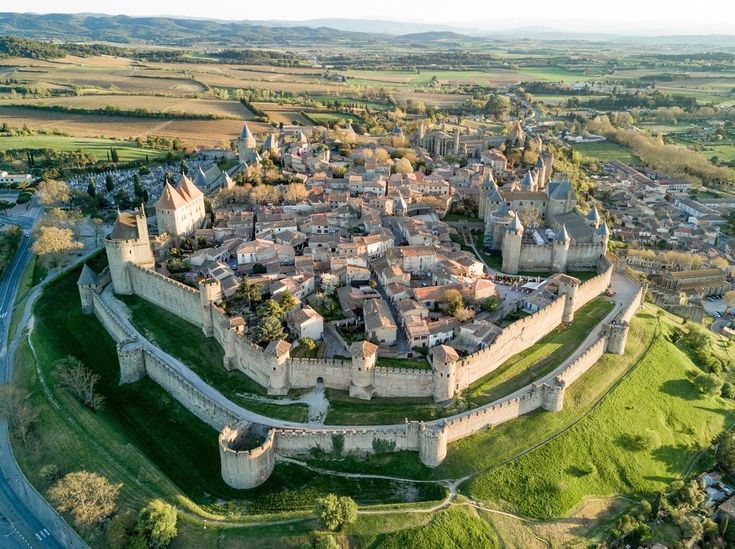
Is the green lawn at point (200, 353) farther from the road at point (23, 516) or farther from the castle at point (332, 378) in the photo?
the road at point (23, 516)

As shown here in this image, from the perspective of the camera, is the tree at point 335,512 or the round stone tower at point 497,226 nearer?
the tree at point 335,512

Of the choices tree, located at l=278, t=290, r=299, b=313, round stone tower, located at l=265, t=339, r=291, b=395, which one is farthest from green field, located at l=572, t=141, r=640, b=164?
round stone tower, located at l=265, t=339, r=291, b=395

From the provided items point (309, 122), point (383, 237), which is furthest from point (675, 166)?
point (383, 237)

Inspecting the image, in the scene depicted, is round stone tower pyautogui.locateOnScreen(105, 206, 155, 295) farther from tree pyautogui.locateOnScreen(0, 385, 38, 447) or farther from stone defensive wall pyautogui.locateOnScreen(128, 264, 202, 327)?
tree pyautogui.locateOnScreen(0, 385, 38, 447)

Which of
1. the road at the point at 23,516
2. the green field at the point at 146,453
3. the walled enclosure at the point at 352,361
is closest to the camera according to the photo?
the road at the point at 23,516

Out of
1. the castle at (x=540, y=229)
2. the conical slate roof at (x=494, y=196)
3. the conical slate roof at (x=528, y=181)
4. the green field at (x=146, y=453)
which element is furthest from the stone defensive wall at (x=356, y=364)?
the conical slate roof at (x=528, y=181)

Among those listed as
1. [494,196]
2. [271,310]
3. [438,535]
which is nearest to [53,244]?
[271,310]
